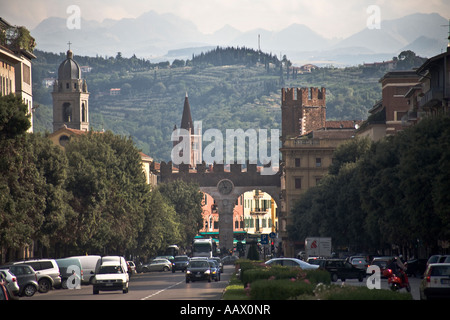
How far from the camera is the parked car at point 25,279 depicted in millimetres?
38625

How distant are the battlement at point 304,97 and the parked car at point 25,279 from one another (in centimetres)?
10866

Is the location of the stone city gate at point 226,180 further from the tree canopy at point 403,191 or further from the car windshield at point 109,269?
the car windshield at point 109,269

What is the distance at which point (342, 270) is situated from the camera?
49.6 m

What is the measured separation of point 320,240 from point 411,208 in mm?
18513

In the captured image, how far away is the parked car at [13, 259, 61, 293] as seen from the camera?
140 ft

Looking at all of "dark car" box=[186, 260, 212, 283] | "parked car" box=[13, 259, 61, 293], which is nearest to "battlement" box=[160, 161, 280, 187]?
"dark car" box=[186, 260, 212, 283]

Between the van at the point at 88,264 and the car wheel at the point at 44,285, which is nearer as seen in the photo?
the car wheel at the point at 44,285

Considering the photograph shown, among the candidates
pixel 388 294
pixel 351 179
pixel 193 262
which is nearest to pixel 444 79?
pixel 351 179

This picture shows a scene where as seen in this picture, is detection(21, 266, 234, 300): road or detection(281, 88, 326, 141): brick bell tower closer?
detection(21, 266, 234, 300): road

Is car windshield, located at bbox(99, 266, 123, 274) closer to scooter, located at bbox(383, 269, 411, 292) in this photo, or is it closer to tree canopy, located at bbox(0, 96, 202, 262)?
tree canopy, located at bbox(0, 96, 202, 262)

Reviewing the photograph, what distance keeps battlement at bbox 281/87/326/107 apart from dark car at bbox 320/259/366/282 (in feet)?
316

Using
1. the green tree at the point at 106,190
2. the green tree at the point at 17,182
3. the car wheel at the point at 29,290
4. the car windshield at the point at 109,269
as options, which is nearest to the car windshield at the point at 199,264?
the green tree at the point at 17,182

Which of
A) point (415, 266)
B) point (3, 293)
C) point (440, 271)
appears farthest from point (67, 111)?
point (3, 293)

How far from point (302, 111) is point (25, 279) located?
359ft
